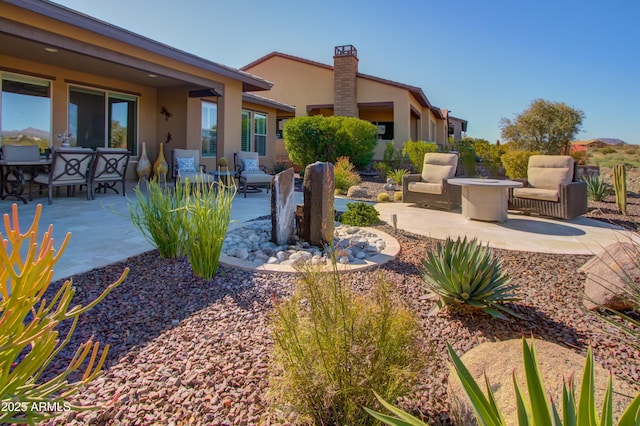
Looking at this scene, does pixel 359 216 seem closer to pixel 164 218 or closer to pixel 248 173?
pixel 164 218

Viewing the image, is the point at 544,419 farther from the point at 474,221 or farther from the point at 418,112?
the point at 418,112

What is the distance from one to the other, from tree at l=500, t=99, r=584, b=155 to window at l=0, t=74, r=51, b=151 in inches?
693

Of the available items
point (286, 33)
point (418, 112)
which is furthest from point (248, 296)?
point (418, 112)

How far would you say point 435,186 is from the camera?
8.10 m

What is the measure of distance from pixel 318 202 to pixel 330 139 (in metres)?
10.1

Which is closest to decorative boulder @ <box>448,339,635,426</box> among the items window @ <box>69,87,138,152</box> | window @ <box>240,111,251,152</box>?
window @ <box>69,87,138,152</box>

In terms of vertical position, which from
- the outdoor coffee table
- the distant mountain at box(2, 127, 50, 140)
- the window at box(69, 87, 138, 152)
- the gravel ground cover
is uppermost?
the window at box(69, 87, 138, 152)

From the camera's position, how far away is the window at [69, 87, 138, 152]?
10.0 metres

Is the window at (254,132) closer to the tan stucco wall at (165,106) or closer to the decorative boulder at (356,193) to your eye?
the tan stucco wall at (165,106)

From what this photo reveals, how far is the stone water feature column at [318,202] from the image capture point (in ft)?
15.2

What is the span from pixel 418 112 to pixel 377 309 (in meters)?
21.9

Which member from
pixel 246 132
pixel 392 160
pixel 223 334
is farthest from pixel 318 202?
pixel 392 160

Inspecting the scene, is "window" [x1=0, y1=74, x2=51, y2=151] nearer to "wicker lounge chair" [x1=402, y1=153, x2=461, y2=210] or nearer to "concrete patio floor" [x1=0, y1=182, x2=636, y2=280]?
"concrete patio floor" [x1=0, y1=182, x2=636, y2=280]

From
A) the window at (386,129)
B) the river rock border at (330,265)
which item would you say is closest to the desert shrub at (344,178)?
the river rock border at (330,265)
